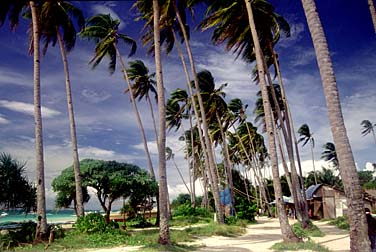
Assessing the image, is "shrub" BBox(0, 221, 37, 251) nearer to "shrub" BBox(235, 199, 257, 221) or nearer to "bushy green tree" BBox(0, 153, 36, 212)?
"bushy green tree" BBox(0, 153, 36, 212)

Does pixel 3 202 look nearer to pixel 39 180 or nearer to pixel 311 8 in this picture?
pixel 39 180

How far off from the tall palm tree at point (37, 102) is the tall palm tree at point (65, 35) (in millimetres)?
1099

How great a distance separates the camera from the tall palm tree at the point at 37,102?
554 inches

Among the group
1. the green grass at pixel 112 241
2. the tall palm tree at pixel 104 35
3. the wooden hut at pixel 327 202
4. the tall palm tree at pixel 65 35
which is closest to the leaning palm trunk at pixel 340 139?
the green grass at pixel 112 241

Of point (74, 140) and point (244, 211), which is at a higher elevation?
point (74, 140)

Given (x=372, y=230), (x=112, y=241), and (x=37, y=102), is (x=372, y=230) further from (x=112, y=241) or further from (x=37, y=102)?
(x=37, y=102)

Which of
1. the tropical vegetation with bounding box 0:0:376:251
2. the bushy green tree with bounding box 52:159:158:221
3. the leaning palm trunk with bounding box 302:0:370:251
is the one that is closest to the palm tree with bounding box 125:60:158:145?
the tropical vegetation with bounding box 0:0:376:251

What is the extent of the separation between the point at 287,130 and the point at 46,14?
52.4 feet

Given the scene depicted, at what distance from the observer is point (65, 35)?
18469 mm

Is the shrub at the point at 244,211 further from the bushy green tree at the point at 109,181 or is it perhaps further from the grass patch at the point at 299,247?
the grass patch at the point at 299,247

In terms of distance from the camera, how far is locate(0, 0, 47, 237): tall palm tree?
14.1 meters

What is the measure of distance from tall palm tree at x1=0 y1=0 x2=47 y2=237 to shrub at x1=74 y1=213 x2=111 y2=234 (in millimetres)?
2138

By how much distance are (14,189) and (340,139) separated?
50.6 feet

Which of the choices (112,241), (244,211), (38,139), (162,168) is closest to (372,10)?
(162,168)
